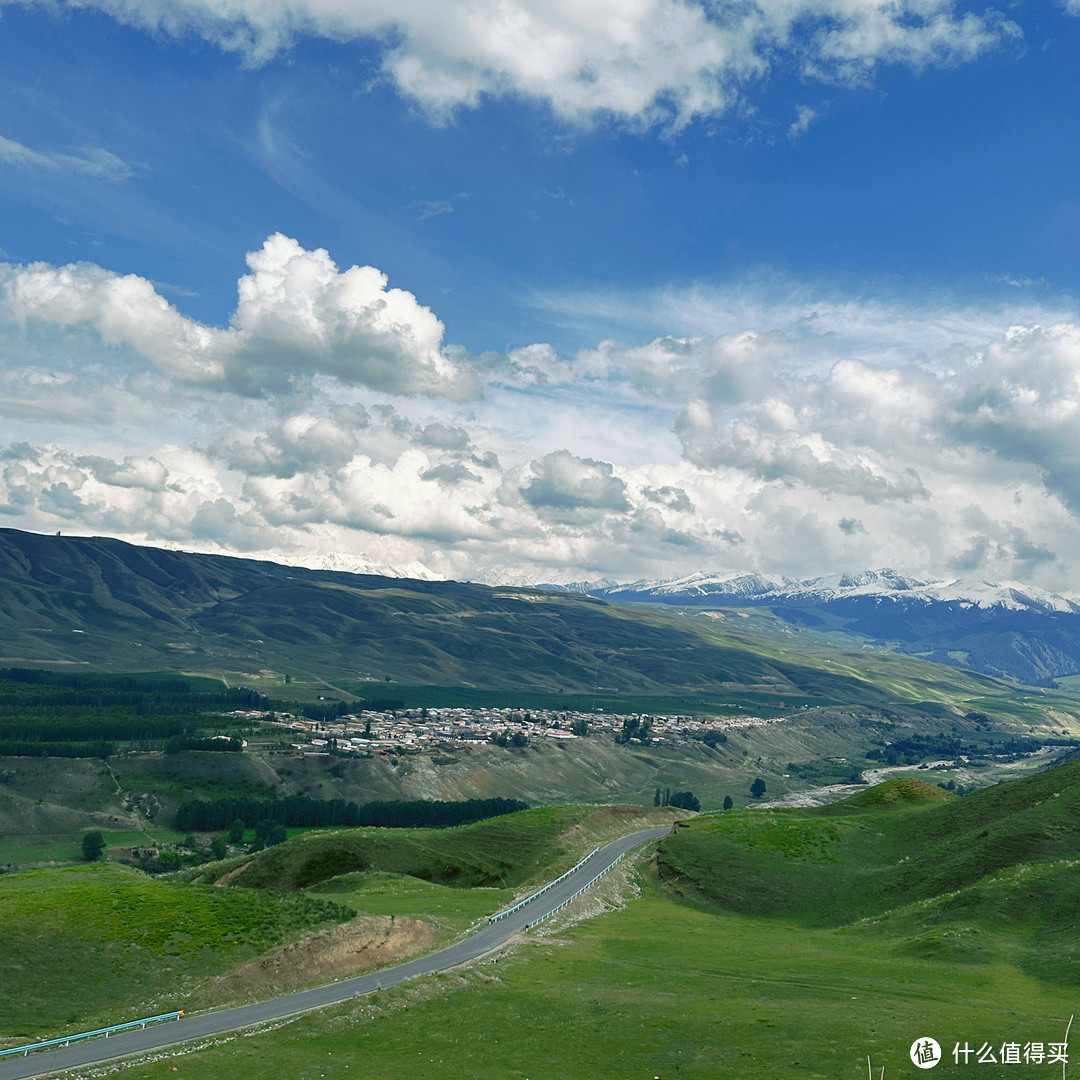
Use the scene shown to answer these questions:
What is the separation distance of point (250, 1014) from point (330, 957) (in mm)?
10687

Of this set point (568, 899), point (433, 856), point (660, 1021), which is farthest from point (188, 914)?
point (433, 856)

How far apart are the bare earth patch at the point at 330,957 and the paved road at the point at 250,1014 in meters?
1.69

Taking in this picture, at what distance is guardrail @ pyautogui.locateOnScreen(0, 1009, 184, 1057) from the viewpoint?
161 ft

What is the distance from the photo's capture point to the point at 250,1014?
5638cm

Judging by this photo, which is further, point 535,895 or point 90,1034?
point 535,895

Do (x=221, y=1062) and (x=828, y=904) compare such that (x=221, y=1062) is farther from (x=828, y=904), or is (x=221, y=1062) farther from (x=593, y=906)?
(x=828, y=904)

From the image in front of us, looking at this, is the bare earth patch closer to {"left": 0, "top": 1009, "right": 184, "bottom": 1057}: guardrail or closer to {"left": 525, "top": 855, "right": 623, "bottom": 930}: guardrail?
{"left": 0, "top": 1009, "right": 184, "bottom": 1057}: guardrail

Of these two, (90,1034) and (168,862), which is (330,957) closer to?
(90,1034)

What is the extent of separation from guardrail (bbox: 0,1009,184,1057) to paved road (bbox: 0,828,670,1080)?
1.26 feet

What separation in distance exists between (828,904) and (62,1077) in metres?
82.1

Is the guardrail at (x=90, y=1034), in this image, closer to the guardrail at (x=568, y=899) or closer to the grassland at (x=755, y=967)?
the grassland at (x=755, y=967)

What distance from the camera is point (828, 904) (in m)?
97.4

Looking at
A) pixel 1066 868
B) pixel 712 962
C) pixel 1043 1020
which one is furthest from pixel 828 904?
pixel 1043 1020

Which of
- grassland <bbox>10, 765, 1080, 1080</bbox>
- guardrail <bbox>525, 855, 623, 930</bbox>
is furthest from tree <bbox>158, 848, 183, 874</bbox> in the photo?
guardrail <bbox>525, 855, 623, 930</bbox>
